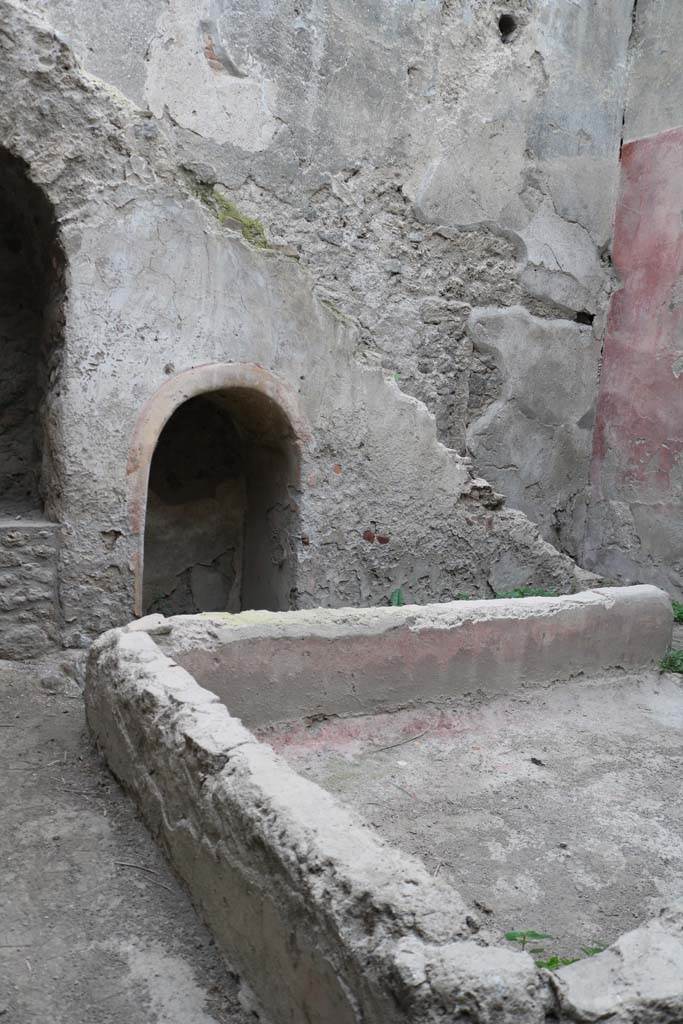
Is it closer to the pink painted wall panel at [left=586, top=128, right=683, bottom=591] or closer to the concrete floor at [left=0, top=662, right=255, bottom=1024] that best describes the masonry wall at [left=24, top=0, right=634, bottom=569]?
the pink painted wall panel at [left=586, top=128, right=683, bottom=591]

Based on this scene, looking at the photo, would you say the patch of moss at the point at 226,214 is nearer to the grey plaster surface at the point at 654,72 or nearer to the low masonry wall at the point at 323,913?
the low masonry wall at the point at 323,913

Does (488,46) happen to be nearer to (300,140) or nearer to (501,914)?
(300,140)

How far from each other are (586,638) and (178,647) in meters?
1.73

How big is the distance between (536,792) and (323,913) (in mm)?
1506

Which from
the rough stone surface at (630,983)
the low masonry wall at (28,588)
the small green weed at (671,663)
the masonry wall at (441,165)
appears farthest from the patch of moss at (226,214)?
the rough stone surface at (630,983)

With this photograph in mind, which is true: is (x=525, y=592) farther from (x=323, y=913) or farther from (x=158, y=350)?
(x=323, y=913)

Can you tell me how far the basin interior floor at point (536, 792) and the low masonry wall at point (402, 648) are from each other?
8 centimetres

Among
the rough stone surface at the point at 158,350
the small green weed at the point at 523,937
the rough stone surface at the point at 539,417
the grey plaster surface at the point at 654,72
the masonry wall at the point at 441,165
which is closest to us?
the small green weed at the point at 523,937

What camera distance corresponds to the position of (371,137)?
18.3 ft

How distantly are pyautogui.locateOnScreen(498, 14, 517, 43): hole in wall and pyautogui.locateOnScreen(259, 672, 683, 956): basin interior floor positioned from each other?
183 inches

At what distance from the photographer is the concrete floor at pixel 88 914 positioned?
1.77 meters

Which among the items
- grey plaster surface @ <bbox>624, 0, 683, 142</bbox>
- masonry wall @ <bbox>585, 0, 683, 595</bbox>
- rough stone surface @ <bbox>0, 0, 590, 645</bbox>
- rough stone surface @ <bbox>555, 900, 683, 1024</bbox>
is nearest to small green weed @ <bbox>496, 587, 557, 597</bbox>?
rough stone surface @ <bbox>0, 0, 590, 645</bbox>

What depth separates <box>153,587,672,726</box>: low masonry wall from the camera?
294cm

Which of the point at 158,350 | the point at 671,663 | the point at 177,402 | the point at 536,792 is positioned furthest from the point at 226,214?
the point at 671,663
